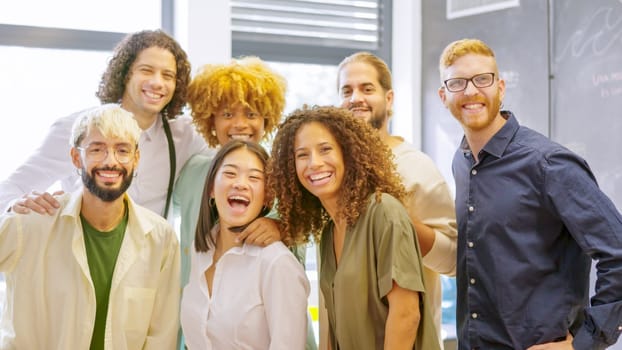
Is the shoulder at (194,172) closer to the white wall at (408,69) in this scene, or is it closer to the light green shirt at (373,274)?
the light green shirt at (373,274)

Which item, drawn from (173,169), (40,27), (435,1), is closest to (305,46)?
(435,1)

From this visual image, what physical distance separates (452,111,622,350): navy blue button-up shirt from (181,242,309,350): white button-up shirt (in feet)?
1.75

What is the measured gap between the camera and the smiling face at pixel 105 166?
221 cm

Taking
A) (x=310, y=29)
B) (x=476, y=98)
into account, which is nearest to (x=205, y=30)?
(x=310, y=29)

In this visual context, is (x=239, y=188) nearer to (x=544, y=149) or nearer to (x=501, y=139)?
(x=501, y=139)

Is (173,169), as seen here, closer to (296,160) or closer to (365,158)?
(296,160)

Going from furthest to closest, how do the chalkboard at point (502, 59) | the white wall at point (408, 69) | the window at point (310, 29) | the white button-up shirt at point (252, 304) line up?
the white wall at point (408, 69), the window at point (310, 29), the chalkboard at point (502, 59), the white button-up shirt at point (252, 304)

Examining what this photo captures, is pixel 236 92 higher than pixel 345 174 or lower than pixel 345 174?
higher

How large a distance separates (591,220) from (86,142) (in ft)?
4.96

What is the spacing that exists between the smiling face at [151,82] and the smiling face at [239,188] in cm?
60

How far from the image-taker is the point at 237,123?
9.06 feet

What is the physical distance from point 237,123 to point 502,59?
1865mm

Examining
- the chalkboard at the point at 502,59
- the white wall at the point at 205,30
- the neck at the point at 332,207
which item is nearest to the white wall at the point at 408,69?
the chalkboard at the point at 502,59

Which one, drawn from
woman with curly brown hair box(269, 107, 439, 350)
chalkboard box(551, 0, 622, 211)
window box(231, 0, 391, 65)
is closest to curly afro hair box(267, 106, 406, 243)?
woman with curly brown hair box(269, 107, 439, 350)
